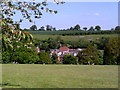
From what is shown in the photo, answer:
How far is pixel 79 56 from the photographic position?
4781 centimetres

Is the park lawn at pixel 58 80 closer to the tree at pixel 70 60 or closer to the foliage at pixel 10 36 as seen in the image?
the foliage at pixel 10 36

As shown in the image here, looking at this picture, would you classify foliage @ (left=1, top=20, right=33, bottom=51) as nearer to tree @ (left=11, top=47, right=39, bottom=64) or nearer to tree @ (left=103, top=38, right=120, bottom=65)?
tree @ (left=11, top=47, right=39, bottom=64)

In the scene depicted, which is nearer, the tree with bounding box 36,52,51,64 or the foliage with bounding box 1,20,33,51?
the foliage with bounding box 1,20,33,51

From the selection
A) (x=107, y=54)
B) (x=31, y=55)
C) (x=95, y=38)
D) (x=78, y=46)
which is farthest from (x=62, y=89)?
(x=95, y=38)

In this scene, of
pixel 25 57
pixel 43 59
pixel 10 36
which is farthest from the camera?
pixel 43 59

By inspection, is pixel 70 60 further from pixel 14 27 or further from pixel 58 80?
pixel 14 27

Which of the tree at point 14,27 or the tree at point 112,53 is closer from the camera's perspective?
the tree at point 14,27

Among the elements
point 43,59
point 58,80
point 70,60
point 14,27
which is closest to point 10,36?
point 14,27

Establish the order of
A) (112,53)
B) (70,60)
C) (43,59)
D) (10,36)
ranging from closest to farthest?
(10,36)
(112,53)
(43,59)
(70,60)

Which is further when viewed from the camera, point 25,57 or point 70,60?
point 70,60

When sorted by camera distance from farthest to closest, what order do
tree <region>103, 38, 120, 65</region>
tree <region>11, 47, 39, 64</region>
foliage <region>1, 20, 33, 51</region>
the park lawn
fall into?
tree <region>103, 38, 120, 65</region>, tree <region>11, 47, 39, 64</region>, the park lawn, foliage <region>1, 20, 33, 51</region>

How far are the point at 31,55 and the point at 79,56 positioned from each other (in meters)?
9.34

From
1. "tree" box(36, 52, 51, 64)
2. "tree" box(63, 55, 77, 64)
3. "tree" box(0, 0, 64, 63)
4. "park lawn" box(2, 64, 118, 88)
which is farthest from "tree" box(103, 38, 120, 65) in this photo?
"tree" box(0, 0, 64, 63)

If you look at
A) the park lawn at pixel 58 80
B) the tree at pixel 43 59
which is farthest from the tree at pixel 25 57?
the park lawn at pixel 58 80
